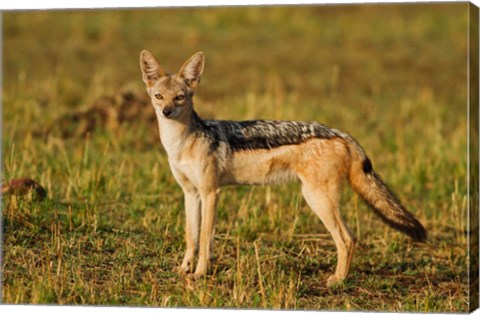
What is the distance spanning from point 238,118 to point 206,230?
19.3ft

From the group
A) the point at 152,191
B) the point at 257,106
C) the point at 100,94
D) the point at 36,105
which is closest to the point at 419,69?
the point at 257,106

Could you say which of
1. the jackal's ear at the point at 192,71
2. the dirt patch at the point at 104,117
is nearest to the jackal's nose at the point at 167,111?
the jackal's ear at the point at 192,71

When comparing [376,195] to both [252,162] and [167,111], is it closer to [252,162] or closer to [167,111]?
[252,162]

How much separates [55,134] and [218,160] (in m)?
5.40

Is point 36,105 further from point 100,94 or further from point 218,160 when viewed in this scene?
point 218,160

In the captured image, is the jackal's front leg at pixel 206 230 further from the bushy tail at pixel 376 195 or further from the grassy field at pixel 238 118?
the bushy tail at pixel 376 195

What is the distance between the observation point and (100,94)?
14648 mm

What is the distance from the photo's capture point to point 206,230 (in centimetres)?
814

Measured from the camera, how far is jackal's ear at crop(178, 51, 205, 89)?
8.02 m

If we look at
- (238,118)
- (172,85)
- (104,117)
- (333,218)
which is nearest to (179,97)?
(172,85)

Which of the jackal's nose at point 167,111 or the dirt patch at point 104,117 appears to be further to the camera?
the dirt patch at point 104,117

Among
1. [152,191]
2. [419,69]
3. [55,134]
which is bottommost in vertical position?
[152,191]

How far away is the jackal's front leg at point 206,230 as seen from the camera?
8.09 meters

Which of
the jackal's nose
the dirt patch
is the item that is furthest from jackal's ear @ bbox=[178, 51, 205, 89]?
the dirt patch
